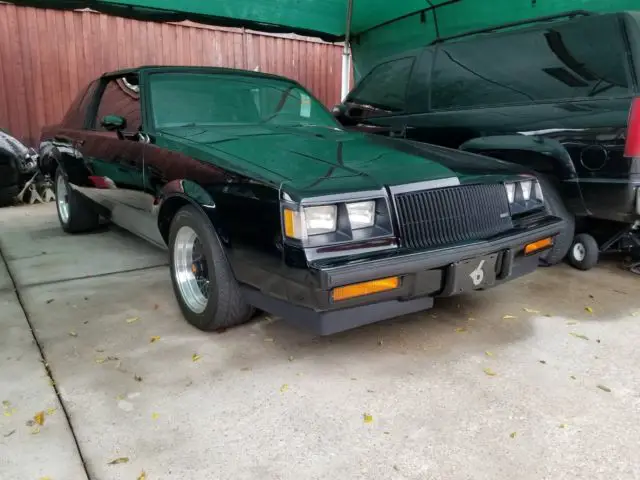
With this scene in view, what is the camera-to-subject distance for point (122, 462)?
1.78 m

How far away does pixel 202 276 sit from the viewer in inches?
113

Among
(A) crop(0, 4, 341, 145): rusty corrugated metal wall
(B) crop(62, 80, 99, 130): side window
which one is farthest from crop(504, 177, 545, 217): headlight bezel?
(A) crop(0, 4, 341, 145): rusty corrugated metal wall

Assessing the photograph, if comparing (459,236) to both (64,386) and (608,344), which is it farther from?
(64,386)

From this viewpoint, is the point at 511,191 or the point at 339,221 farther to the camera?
the point at 511,191

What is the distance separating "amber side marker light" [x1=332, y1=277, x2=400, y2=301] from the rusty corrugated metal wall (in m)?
7.25

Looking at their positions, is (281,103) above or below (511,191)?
above

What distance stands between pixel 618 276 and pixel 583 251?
30 centimetres

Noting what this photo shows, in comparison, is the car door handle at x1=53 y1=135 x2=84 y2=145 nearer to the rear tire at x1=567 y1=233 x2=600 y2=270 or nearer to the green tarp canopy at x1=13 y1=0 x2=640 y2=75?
the green tarp canopy at x1=13 y1=0 x2=640 y2=75

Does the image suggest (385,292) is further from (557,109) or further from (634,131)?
(557,109)

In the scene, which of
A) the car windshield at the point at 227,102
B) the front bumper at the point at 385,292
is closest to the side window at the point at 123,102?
the car windshield at the point at 227,102

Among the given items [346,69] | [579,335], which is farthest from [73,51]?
[579,335]

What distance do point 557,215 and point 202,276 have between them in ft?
7.85

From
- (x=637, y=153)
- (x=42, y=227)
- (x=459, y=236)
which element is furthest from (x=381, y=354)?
(x=42, y=227)

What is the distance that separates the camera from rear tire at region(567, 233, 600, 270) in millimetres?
3777
